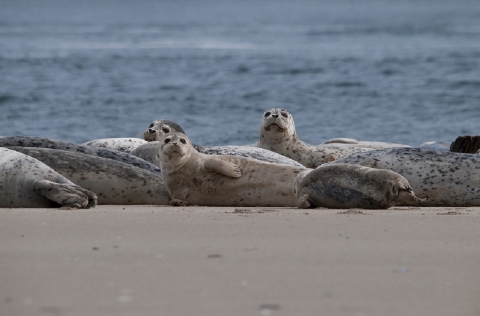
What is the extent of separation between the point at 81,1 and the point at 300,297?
192 metres

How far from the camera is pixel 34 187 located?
5.99 meters

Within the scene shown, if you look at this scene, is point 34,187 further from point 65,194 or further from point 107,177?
point 107,177

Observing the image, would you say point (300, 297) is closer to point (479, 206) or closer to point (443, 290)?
point (443, 290)

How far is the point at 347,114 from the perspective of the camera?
1747 centimetres

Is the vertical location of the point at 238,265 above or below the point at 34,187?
above

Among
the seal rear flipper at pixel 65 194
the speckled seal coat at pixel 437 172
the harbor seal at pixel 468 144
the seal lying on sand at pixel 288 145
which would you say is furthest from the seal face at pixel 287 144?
the seal rear flipper at pixel 65 194

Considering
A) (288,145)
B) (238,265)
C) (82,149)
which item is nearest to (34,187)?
(82,149)

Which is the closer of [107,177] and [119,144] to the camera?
[107,177]

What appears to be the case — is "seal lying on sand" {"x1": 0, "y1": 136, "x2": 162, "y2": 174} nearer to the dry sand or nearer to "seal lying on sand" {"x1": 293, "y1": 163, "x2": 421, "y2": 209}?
"seal lying on sand" {"x1": 293, "y1": 163, "x2": 421, "y2": 209}

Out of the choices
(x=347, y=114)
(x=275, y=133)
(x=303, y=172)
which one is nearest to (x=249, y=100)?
(x=347, y=114)

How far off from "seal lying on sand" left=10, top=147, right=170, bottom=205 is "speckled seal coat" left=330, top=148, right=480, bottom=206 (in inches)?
54.6

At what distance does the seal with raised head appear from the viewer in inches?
368

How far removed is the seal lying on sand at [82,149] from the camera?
7.49 meters

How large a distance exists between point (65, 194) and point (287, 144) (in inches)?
162
